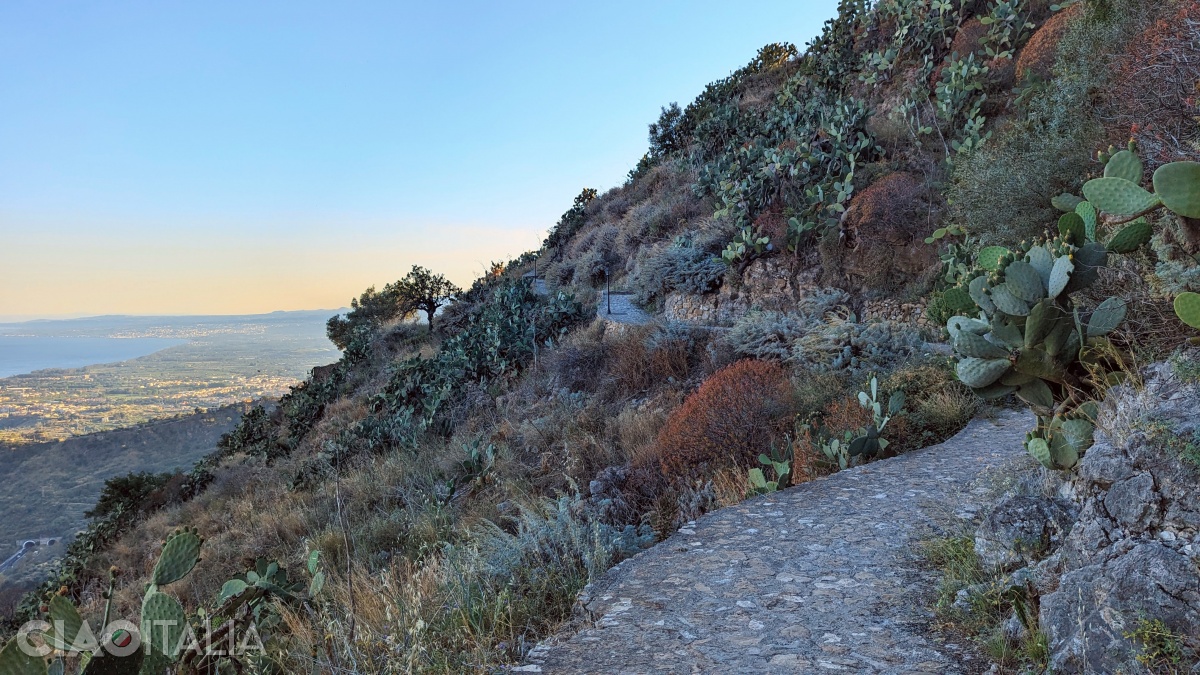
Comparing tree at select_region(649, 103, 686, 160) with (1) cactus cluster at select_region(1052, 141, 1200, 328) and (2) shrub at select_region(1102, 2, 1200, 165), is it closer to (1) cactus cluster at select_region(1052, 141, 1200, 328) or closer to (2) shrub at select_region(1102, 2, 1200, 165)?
(2) shrub at select_region(1102, 2, 1200, 165)

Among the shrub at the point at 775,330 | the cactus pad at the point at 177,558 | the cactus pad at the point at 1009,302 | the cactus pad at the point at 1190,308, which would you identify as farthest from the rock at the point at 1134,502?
the shrub at the point at 775,330

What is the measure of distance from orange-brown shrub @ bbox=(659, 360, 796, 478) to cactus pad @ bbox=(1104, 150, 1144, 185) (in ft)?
11.2

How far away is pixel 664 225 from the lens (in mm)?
18328

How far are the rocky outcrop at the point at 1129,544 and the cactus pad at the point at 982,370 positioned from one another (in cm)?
103

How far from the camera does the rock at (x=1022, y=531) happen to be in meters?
2.84

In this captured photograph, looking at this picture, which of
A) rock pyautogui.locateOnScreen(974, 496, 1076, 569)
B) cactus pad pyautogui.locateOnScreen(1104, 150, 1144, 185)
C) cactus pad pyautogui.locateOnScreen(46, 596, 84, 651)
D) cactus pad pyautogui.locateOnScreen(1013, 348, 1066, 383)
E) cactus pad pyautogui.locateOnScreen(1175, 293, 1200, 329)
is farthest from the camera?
cactus pad pyautogui.locateOnScreen(1013, 348, 1066, 383)

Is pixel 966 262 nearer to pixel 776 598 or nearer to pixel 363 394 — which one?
pixel 776 598

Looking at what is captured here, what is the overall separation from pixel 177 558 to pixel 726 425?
4.63m

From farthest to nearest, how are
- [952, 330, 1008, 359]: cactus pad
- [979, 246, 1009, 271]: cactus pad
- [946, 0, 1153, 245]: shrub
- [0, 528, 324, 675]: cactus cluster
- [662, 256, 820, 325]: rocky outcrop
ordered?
[662, 256, 820, 325]: rocky outcrop → [946, 0, 1153, 245]: shrub → [979, 246, 1009, 271]: cactus pad → [952, 330, 1008, 359]: cactus pad → [0, 528, 324, 675]: cactus cluster

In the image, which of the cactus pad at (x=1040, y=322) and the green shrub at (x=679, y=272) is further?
the green shrub at (x=679, y=272)

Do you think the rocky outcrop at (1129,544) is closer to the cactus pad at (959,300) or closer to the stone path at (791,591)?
the stone path at (791,591)

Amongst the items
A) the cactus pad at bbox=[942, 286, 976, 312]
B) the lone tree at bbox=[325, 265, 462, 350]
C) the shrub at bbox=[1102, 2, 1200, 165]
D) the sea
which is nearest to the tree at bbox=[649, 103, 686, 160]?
the lone tree at bbox=[325, 265, 462, 350]

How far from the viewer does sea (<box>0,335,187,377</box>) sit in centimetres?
8306

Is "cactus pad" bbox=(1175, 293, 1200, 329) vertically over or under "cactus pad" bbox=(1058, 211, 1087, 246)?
under
